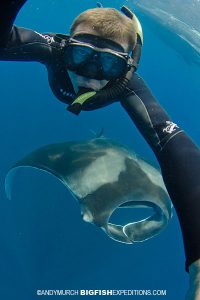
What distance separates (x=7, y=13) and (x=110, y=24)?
1748 mm

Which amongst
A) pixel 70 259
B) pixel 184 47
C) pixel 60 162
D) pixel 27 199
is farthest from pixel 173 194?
pixel 184 47

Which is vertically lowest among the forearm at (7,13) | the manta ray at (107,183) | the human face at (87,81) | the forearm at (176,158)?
the manta ray at (107,183)

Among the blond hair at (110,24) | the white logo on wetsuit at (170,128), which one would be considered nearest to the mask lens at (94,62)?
the blond hair at (110,24)

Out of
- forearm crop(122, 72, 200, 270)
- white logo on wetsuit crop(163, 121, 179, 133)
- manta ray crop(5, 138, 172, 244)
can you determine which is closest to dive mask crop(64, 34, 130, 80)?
forearm crop(122, 72, 200, 270)

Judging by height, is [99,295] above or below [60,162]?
below

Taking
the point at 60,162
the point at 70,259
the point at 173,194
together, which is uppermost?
the point at 173,194

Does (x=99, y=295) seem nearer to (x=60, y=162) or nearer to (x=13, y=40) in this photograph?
(x=60, y=162)

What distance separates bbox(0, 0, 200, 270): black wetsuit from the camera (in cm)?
212

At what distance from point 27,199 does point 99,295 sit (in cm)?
236

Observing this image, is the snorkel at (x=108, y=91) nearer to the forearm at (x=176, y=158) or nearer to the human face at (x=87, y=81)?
the human face at (x=87, y=81)

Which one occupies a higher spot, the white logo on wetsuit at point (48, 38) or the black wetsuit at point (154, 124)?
the white logo on wetsuit at point (48, 38)

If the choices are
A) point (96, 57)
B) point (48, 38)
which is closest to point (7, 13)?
point (96, 57)

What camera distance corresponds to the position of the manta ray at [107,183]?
409 cm

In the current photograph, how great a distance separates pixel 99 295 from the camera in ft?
20.4
